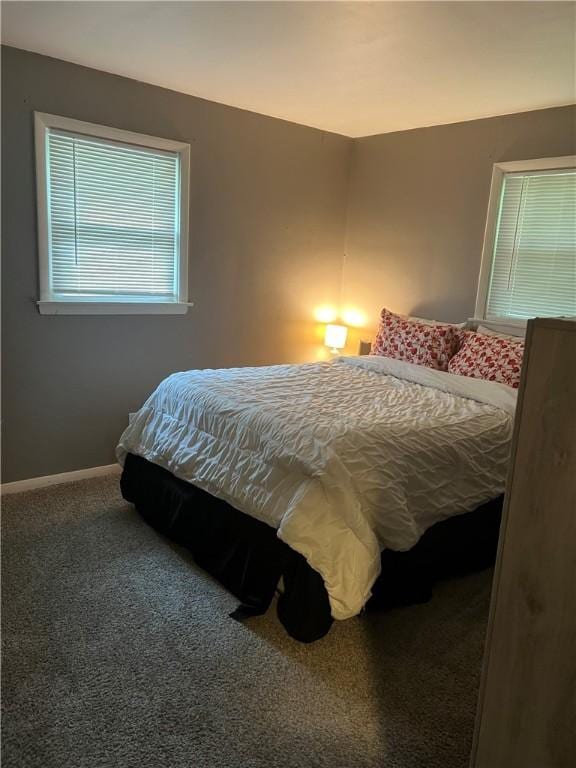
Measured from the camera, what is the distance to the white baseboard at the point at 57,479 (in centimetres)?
323

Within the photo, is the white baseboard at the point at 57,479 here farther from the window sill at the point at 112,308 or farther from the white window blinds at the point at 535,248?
the white window blinds at the point at 535,248

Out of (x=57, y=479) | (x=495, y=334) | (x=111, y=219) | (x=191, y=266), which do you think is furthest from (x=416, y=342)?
(x=57, y=479)

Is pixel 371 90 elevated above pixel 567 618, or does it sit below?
above

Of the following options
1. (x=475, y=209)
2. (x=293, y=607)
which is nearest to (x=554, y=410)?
(x=293, y=607)

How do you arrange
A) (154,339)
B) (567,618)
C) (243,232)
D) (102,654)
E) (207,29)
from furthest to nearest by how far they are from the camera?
(243,232) → (154,339) → (207,29) → (102,654) → (567,618)

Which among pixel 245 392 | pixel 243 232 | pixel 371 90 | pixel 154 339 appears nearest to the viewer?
pixel 245 392

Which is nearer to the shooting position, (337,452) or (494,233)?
(337,452)

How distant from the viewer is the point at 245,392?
2.74 metres

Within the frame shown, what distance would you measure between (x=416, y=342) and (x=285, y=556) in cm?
198

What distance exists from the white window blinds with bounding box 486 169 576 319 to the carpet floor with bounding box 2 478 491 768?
6.07 ft

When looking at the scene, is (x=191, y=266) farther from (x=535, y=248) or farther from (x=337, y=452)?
(x=535, y=248)

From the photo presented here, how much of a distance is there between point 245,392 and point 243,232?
1673mm

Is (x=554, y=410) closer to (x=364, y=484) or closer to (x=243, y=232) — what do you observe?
(x=364, y=484)

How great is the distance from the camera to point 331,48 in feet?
8.43
